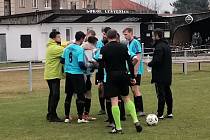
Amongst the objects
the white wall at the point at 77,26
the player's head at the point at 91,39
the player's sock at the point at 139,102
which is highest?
the white wall at the point at 77,26

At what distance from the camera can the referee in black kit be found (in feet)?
31.7

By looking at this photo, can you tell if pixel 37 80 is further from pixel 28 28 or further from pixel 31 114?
pixel 28 28

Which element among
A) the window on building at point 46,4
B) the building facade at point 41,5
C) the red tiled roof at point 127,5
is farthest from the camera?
the red tiled roof at point 127,5

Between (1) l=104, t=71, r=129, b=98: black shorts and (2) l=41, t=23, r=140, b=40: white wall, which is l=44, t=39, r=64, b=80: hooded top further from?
(2) l=41, t=23, r=140, b=40: white wall

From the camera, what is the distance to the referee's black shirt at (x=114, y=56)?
9.62 meters

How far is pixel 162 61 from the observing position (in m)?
11.1

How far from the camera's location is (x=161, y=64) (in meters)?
11.2

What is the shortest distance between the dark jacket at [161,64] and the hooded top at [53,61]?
1.95 metres

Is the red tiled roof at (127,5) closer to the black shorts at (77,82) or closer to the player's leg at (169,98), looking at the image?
the player's leg at (169,98)

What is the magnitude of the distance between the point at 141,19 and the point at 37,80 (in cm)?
2934

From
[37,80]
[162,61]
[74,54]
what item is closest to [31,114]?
[74,54]

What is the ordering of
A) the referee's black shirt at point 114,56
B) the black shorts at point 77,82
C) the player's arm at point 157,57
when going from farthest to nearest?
1. the player's arm at point 157,57
2. the black shorts at point 77,82
3. the referee's black shirt at point 114,56

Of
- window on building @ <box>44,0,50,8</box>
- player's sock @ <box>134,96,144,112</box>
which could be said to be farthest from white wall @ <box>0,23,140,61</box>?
player's sock @ <box>134,96,144,112</box>

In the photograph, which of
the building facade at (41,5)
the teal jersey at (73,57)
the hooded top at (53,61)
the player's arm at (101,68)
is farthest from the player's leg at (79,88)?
the building facade at (41,5)
